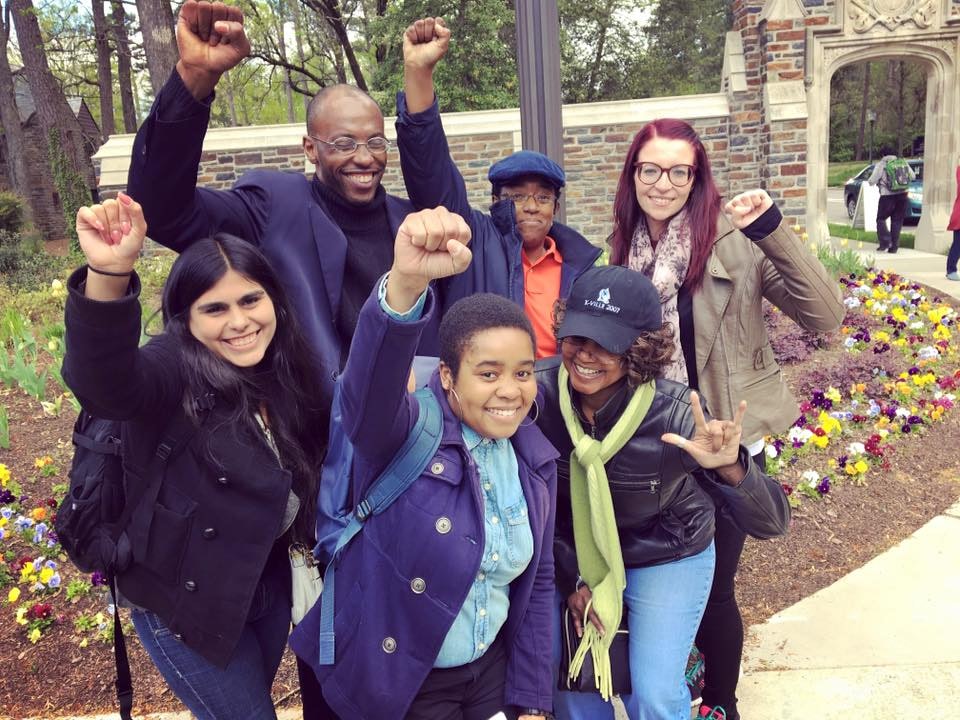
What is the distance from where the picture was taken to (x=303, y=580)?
1.85 meters

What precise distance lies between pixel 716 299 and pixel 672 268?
156 mm

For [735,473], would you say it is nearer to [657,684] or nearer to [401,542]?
[657,684]

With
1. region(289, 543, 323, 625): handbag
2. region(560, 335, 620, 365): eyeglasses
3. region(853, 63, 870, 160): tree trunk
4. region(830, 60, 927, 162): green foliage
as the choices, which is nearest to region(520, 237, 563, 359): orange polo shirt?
region(560, 335, 620, 365): eyeglasses

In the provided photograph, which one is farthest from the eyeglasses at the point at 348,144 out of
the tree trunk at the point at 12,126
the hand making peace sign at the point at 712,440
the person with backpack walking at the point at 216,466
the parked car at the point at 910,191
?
the tree trunk at the point at 12,126

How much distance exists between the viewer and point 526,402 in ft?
5.56

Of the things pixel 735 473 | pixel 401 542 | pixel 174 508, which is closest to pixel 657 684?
pixel 735 473

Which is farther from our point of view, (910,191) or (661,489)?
(910,191)

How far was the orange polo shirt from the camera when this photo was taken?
254cm

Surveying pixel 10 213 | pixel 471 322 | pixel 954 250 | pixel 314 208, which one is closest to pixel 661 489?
pixel 471 322

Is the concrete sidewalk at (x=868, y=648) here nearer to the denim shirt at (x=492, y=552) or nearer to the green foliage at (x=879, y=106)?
the denim shirt at (x=492, y=552)

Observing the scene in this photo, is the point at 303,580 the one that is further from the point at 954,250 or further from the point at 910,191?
the point at 910,191

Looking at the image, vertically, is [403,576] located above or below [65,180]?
below

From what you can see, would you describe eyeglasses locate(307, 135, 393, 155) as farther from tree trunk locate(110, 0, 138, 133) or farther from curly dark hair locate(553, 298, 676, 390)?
tree trunk locate(110, 0, 138, 133)

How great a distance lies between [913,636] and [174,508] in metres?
2.79
